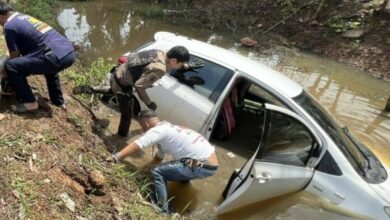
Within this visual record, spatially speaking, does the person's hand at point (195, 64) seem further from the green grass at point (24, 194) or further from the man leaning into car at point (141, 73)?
the green grass at point (24, 194)

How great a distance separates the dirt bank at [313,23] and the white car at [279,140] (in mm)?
7484

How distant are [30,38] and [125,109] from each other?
1.82 metres

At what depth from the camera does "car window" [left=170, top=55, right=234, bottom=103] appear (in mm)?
6391

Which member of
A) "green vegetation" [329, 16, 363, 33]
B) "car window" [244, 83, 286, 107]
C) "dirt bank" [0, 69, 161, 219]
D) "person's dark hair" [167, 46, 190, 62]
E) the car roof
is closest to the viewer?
"dirt bank" [0, 69, 161, 219]

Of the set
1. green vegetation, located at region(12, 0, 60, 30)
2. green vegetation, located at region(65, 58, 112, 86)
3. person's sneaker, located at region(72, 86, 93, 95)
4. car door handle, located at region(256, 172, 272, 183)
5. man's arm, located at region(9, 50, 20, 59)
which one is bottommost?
green vegetation, located at region(12, 0, 60, 30)

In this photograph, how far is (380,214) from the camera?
4.72m

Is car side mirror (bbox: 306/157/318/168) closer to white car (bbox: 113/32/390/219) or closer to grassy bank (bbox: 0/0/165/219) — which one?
white car (bbox: 113/32/390/219)

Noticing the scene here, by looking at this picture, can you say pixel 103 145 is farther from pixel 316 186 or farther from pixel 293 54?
pixel 293 54

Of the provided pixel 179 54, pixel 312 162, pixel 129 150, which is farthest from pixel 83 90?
pixel 312 162

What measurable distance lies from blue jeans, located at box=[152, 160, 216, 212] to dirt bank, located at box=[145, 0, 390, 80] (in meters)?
8.99

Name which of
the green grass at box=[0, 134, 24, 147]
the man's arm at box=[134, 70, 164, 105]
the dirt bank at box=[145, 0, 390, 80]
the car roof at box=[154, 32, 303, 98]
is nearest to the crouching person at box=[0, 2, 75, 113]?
the green grass at box=[0, 134, 24, 147]

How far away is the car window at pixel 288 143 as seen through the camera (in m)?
4.93

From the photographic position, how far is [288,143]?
16.6 ft

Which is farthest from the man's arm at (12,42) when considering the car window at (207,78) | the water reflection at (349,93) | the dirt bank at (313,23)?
the dirt bank at (313,23)
